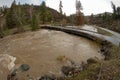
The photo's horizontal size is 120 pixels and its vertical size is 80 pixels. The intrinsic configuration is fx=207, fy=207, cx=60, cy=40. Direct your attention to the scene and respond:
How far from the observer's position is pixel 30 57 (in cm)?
2259

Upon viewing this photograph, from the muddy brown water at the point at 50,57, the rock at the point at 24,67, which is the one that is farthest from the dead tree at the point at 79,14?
the rock at the point at 24,67

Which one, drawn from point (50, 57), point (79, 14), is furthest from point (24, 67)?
point (79, 14)

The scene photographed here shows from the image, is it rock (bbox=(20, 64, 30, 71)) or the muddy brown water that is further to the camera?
rock (bbox=(20, 64, 30, 71))

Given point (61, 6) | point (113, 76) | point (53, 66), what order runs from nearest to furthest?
1. point (113, 76)
2. point (53, 66)
3. point (61, 6)

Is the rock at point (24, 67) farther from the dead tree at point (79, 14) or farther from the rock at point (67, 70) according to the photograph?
the dead tree at point (79, 14)

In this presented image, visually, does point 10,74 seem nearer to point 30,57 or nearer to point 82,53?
point 30,57

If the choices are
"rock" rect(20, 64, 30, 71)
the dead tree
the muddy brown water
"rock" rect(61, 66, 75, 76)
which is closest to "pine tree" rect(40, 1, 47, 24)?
the dead tree

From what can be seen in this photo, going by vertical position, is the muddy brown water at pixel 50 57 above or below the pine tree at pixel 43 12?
below

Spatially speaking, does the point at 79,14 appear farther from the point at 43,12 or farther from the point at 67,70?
the point at 67,70

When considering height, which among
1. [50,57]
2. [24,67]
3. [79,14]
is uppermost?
[79,14]

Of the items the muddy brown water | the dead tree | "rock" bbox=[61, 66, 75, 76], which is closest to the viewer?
"rock" bbox=[61, 66, 75, 76]

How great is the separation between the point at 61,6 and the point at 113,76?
230ft

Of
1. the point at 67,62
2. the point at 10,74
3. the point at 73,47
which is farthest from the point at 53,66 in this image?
the point at 73,47

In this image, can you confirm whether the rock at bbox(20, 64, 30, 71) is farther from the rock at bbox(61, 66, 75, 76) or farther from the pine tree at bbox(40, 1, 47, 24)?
the pine tree at bbox(40, 1, 47, 24)
